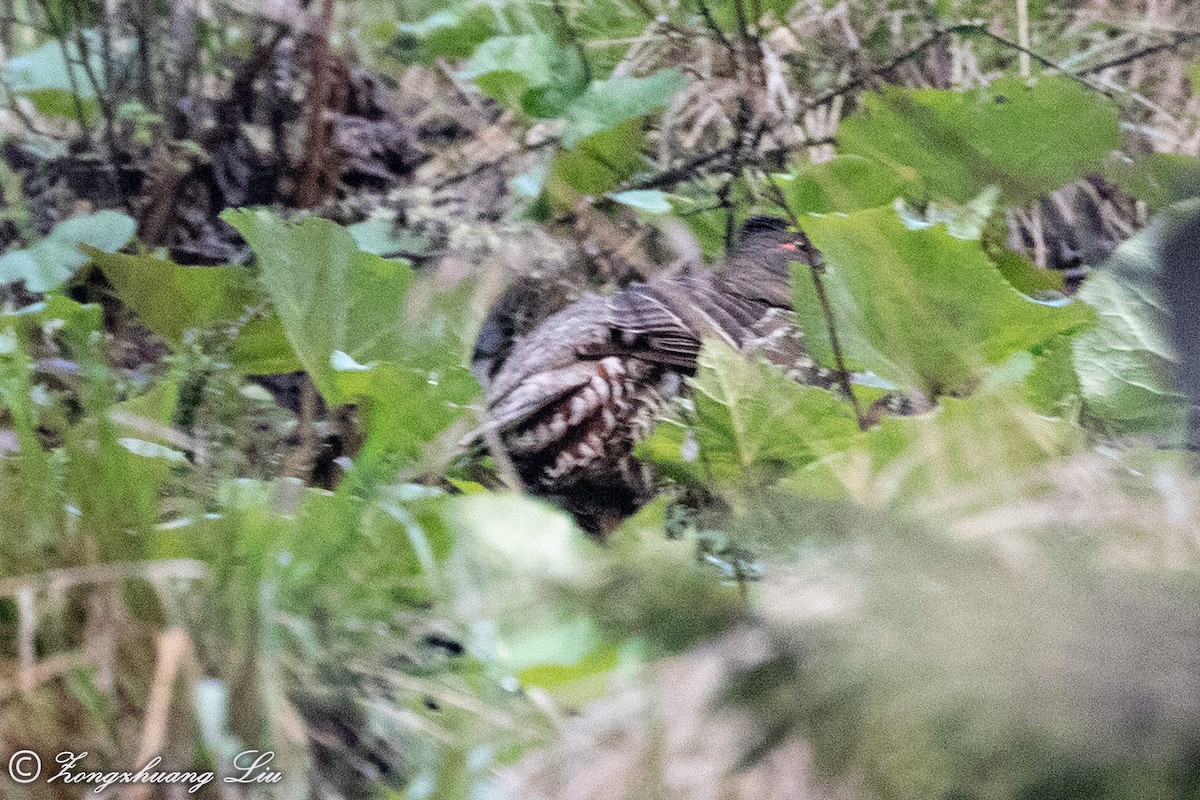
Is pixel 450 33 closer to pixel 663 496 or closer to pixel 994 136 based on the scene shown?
pixel 994 136

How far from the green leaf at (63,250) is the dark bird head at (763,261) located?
0.81m

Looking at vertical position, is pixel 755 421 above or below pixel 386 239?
above

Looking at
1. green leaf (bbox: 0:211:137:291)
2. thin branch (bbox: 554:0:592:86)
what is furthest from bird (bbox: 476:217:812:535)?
green leaf (bbox: 0:211:137:291)

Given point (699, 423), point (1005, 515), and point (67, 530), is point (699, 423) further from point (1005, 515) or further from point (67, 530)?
point (67, 530)

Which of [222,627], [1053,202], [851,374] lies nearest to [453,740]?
[222,627]

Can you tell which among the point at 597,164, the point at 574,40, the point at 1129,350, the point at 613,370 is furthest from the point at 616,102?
the point at 1129,350

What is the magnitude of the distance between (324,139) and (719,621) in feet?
4.88

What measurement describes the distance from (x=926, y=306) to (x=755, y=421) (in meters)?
0.18

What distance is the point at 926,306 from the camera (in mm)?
861

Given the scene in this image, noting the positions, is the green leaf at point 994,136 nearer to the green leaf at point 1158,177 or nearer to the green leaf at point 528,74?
the green leaf at point 1158,177

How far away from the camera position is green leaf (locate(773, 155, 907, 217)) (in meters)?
1.17

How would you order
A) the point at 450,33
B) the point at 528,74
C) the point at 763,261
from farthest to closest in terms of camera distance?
1. the point at 450,33
2. the point at 528,74
3. the point at 763,261

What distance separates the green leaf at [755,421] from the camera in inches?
32.2

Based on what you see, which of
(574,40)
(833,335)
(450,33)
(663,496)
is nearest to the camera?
(663,496)
